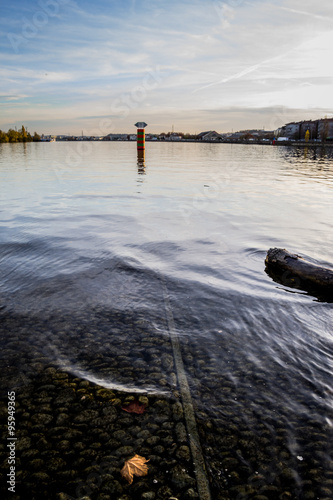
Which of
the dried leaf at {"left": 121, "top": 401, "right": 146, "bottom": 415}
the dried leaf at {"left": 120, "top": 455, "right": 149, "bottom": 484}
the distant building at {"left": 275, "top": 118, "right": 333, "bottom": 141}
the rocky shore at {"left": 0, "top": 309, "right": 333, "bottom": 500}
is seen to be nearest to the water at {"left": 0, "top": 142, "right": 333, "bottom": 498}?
the rocky shore at {"left": 0, "top": 309, "right": 333, "bottom": 500}

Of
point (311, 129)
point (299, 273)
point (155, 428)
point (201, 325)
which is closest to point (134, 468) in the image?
point (155, 428)

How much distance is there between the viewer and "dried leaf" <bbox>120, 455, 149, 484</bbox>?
238 centimetres

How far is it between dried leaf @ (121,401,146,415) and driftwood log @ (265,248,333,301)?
13.0ft

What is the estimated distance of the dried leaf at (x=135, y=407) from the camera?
2.98 metres

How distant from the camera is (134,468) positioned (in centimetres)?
244

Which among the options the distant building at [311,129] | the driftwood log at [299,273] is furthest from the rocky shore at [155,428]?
the distant building at [311,129]

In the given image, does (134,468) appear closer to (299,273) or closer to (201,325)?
(201,325)

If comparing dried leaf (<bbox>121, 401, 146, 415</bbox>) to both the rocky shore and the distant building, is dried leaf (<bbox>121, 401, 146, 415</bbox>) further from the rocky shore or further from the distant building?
the distant building

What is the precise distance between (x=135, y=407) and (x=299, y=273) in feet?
14.3

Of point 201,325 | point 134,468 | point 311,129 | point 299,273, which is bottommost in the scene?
point 134,468

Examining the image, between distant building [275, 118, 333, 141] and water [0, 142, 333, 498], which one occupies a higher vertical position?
distant building [275, 118, 333, 141]

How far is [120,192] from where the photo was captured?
16406mm

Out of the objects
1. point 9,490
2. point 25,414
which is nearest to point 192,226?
point 25,414

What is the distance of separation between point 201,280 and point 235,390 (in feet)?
9.70
